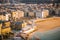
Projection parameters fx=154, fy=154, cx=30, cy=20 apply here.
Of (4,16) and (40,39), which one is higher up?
(4,16)

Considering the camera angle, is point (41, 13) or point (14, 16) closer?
point (14, 16)

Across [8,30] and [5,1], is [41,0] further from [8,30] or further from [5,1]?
[8,30]

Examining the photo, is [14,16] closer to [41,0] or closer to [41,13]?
[41,13]

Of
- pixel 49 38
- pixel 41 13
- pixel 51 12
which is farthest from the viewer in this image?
pixel 51 12

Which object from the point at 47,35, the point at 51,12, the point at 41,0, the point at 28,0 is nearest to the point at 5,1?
the point at 28,0

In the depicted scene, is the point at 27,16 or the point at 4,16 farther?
the point at 27,16

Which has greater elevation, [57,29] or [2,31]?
[2,31]

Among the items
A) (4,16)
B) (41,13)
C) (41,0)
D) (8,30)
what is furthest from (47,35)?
(41,0)

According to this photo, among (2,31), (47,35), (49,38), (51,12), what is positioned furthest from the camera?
(51,12)

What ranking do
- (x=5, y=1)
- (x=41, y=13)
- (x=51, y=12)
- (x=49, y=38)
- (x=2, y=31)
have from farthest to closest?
(x=5, y=1), (x=51, y=12), (x=41, y=13), (x=49, y=38), (x=2, y=31)
